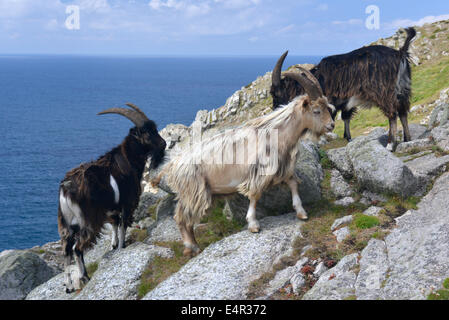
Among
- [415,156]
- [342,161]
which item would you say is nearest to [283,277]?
[342,161]

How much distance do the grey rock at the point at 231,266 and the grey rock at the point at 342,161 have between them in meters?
2.99

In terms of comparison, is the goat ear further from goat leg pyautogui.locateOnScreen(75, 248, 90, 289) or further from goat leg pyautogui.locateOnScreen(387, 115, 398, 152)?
goat leg pyautogui.locateOnScreen(75, 248, 90, 289)

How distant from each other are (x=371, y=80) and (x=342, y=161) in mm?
2809

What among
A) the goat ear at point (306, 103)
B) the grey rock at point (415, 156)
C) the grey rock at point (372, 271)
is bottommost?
the grey rock at point (372, 271)

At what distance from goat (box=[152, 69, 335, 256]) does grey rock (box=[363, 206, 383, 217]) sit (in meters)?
1.40

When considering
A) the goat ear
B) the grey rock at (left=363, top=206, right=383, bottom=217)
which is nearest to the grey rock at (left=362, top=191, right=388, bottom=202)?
the grey rock at (left=363, top=206, right=383, bottom=217)

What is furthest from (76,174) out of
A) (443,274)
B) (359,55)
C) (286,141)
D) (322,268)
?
(359,55)

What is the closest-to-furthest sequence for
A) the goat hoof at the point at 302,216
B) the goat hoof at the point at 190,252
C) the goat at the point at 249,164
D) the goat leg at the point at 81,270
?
the goat at the point at 249,164 → the goat hoof at the point at 302,216 → the goat hoof at the point at 190,252 → the goat leg at the point at 81,270

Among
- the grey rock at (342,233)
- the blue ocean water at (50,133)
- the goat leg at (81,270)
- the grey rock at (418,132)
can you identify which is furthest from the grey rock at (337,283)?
the blue ocean water at (50,133)

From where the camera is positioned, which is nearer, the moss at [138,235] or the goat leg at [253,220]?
the goat leg at [253,220]

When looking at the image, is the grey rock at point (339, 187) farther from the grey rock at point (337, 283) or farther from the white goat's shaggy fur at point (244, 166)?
the grey rock at point (337, 283)

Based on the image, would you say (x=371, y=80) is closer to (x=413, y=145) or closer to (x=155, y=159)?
(x=413, y=145)

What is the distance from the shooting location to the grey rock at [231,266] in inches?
297
